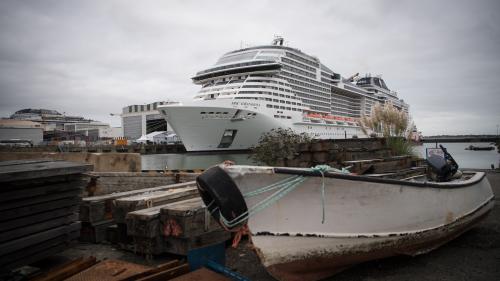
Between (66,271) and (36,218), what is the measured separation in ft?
2.29

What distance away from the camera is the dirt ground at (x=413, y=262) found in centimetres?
356

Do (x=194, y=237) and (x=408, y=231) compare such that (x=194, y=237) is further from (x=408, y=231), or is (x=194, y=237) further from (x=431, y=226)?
(x=431, y=226)

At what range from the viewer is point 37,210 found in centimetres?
334

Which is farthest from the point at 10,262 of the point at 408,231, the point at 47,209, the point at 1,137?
the point at 1,137

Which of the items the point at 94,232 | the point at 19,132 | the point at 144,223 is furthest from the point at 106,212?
the point at 19,132

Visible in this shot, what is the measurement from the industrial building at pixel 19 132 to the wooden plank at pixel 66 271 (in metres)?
81.2

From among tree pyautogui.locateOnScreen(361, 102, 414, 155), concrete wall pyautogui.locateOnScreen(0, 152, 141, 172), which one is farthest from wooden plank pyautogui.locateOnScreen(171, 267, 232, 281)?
tree pyautogui.locateOnScreen(361, 102, 414, 155)

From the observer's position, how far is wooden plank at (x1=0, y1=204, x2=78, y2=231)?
121 inches

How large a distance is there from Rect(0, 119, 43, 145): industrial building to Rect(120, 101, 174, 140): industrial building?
2155 cm

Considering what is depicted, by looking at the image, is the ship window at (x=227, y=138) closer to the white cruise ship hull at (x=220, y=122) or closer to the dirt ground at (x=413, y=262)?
the white cruise ship hull at (x=220, y=122)

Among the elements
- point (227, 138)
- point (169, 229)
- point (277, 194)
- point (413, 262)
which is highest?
point (227, 138)

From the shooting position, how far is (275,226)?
320 cm

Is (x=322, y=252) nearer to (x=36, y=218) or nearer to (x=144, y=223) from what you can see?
(x=144, y=223)

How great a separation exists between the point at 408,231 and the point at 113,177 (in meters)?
4.79
